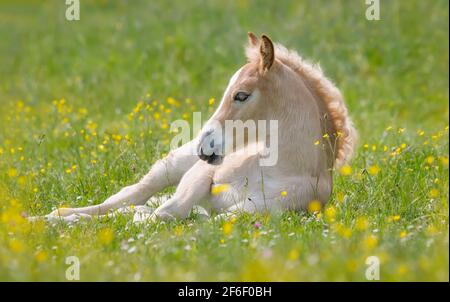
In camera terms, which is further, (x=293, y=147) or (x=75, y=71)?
(x=75, y=71)

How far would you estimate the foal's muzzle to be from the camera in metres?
5.91

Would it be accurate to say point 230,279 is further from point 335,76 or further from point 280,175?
point 335,76

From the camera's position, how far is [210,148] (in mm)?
5906

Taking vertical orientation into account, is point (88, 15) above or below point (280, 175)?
above

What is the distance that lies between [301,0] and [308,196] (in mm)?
9360

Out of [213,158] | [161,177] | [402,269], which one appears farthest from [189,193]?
[402,269]

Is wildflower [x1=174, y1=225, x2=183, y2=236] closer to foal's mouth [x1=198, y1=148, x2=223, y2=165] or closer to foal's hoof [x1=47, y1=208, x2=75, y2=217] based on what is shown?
foal's mouth [x1=198, y1=148, x2=223, y2=165]

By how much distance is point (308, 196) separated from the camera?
20.1 ft

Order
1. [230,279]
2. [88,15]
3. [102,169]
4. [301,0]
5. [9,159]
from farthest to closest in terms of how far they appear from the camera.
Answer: [88,15] → [301,0] → [9,159] → [102,169] → [230,279]

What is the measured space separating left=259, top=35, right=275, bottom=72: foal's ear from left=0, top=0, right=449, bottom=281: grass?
1.00 m

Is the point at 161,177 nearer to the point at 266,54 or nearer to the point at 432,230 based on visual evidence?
the point at 266,54

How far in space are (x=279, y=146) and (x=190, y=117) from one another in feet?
12.7

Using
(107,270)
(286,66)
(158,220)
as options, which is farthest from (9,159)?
(107,270)

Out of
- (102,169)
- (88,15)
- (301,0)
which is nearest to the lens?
(102,169)
